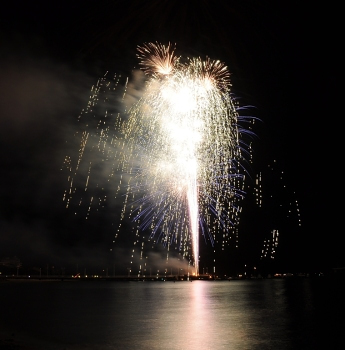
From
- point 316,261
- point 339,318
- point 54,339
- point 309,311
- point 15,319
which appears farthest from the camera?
point 316,261

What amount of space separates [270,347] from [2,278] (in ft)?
515

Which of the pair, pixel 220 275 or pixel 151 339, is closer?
pixel 151 339

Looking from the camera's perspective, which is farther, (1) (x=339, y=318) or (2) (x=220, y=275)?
(2) (x=220, y=275)

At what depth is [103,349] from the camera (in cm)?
1755

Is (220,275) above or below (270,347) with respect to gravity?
above

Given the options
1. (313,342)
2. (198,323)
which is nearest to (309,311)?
(198,323)

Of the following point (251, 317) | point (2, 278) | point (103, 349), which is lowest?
point (103, 349)

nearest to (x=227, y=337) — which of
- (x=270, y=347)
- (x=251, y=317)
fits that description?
(x=270, y=347)

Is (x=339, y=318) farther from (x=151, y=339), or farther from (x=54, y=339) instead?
(x=54, y=339)

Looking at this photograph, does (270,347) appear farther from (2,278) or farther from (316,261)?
(2,278)

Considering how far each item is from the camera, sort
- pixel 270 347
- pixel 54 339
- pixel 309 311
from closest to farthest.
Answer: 1. pixel 270 347
2. pixel 54 339
3. pixel 309 311

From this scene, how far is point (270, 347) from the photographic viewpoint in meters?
17.2

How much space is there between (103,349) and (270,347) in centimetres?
632

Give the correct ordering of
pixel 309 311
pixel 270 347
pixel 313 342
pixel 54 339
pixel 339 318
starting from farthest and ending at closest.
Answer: pixel 309 311 → pixel 339 318 → pixel 54 339 → pixel 313 342 → pixel 270 347
